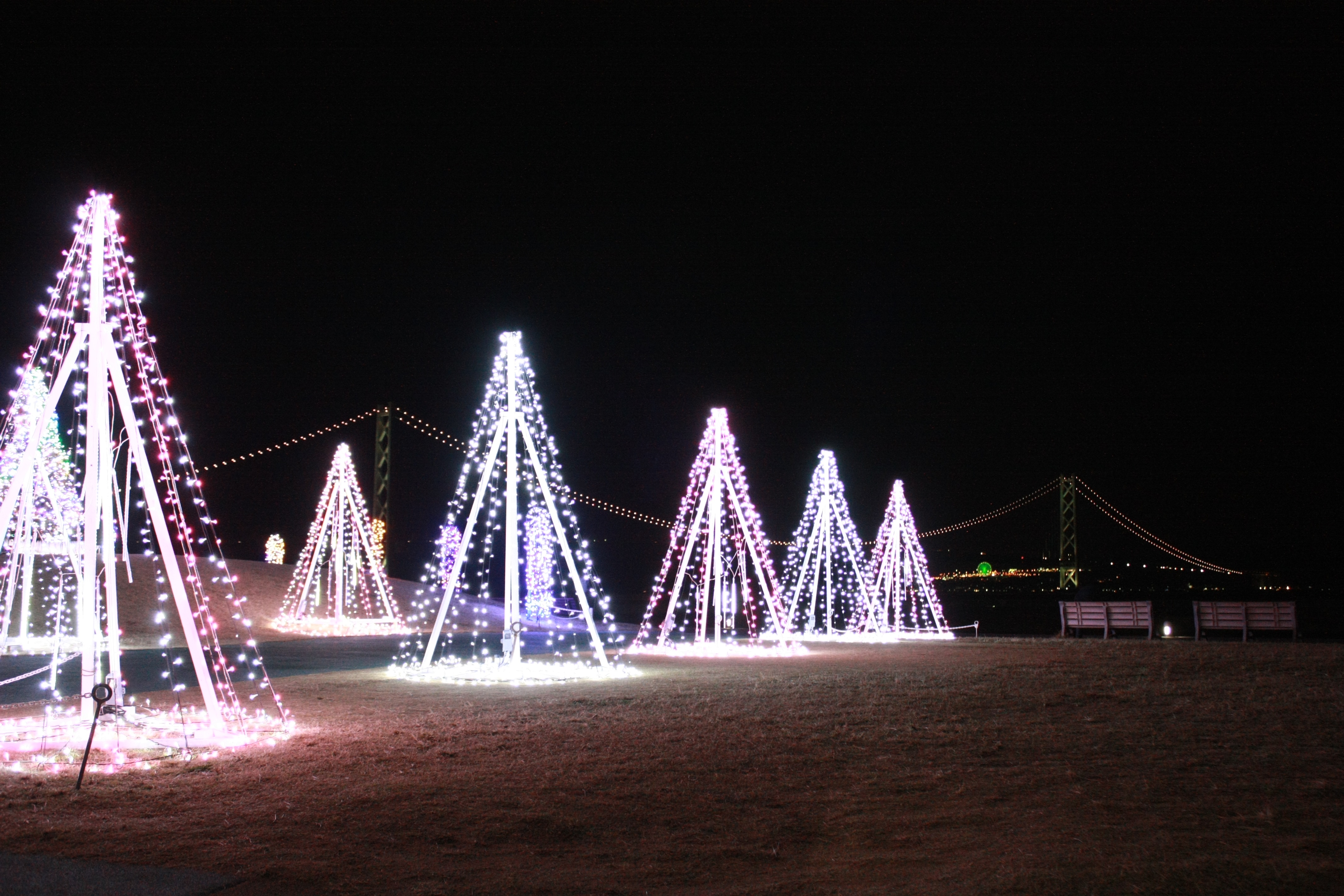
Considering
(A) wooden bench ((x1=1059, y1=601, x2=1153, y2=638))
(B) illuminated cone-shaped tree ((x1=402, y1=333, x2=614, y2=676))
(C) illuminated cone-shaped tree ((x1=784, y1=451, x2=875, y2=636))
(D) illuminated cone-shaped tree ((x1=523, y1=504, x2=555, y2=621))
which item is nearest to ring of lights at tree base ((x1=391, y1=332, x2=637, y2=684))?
(B) illuminated cone-shaped tree ((x1=402, y1=333, x2=614, y2=676))

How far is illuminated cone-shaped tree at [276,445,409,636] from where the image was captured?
28.2 m

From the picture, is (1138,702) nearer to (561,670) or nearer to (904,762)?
(904,762)

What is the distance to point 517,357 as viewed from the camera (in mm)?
14266

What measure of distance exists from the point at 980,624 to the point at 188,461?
29.9m

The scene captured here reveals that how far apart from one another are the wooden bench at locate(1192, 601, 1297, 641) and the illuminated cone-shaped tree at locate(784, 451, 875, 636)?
7.63 meters

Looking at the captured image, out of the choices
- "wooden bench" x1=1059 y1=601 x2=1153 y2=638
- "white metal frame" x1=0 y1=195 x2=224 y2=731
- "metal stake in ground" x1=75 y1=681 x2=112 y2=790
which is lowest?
"metal stake in ground" x1=75 y1=681 x2=112 y2=790

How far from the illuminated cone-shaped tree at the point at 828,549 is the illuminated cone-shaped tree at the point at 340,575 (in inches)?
420

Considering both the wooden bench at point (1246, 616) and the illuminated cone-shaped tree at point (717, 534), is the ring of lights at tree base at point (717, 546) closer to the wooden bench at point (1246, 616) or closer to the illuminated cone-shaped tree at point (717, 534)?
the illuminated cone-shaped tree at point (717, 534)

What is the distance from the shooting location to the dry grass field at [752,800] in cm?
454

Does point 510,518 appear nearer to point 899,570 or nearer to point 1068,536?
point 899,570

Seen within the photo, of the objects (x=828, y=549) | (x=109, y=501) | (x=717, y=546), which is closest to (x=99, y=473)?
(x=109, y=501)

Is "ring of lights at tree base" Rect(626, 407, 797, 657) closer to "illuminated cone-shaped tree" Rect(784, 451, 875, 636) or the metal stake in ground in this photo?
"illuminated cone-shaped tree" Rect(784, 451, 875, 636)

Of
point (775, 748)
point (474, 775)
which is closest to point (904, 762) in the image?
point (775, 748)

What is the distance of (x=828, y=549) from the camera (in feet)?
83.9
